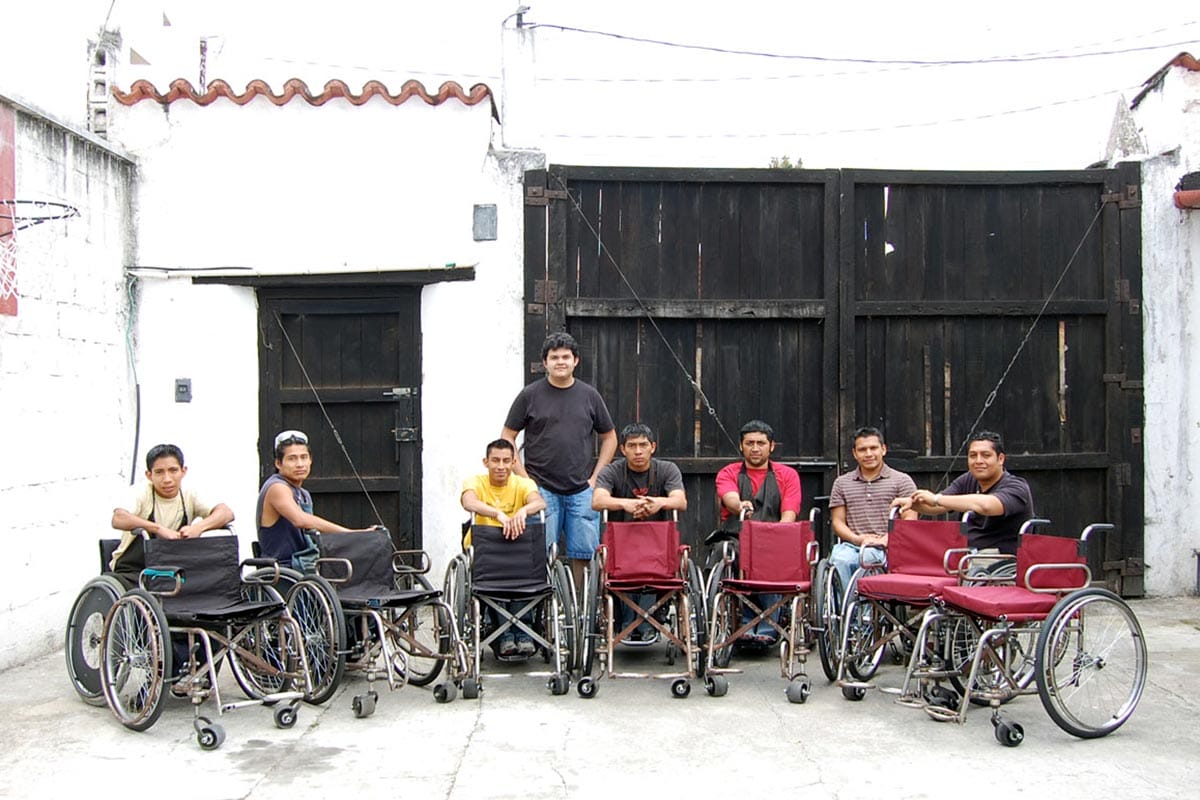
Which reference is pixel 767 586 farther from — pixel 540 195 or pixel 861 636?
pixel 540 195

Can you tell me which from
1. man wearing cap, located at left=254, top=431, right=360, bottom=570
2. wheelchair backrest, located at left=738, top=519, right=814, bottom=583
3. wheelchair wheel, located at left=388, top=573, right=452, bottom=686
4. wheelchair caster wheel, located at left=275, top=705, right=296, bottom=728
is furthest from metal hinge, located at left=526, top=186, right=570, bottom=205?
wheelchair caster wheel, located at left=275, top=705, right=296, bottom=728

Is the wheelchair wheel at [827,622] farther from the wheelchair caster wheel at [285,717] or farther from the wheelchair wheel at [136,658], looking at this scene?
the wheelchair wheel at [136,658]

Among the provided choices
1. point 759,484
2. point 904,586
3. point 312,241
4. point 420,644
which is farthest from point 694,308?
point 420,644

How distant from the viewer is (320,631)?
17.4 feet

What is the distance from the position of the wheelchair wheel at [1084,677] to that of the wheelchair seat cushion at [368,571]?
8.67ft

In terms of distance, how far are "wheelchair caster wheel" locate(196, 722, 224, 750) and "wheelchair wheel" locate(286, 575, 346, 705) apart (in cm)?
53

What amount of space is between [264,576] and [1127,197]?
5651mm

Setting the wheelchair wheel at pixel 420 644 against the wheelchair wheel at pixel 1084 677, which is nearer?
the wheelchair wheel at pixel 1084 677

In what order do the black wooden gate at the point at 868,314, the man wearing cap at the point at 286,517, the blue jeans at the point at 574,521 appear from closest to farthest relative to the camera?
the man wearing cap at the point at 286,517
the blue jeans at the point at 574,521
the black wooden gate at the point at 868,314

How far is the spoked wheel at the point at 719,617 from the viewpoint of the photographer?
565 centimetres

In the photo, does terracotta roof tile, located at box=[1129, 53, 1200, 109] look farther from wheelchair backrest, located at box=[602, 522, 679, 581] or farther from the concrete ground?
wheelchair backrest, located at box=[602, 522, 679, 581]

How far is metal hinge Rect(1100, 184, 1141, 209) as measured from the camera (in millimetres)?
7621

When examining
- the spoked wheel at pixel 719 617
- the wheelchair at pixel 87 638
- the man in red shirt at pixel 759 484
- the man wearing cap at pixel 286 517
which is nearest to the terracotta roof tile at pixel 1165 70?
the man in red shirt at pixel 759 484

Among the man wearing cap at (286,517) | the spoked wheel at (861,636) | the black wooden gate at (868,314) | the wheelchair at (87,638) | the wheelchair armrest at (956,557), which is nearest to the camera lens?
the wheelchair at (87,638)
